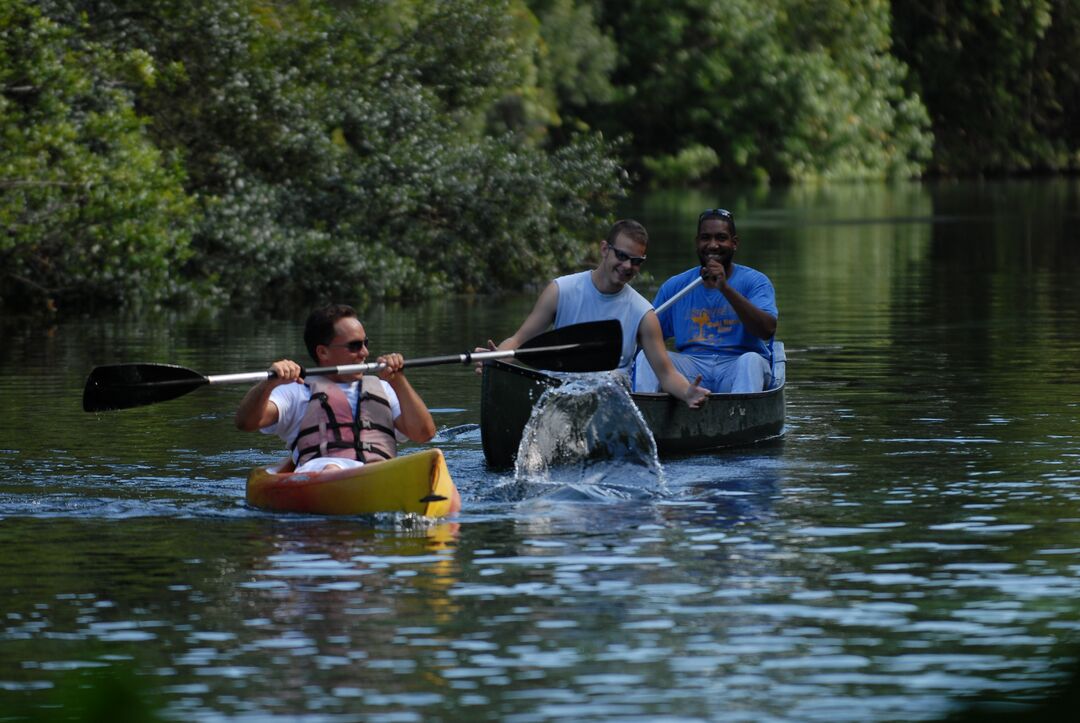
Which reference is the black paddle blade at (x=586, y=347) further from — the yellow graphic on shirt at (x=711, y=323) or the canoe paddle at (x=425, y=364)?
the yellow graphic on shirt at (x=711, y=323)

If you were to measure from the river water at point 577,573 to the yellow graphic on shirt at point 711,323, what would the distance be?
2.40ft

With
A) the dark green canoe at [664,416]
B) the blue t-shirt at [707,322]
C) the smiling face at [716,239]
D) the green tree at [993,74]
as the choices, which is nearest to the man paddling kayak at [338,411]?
the dark green canoe at [664,416]

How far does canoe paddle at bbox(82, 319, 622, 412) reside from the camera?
9.85 m

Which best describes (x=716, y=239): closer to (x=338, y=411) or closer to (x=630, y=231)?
(x=630, y=231)

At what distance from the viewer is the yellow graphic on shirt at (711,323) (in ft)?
39.3

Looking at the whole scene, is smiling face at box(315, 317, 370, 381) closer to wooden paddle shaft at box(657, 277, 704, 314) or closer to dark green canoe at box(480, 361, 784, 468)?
dark green canoe at box(480, 361, 784, 468)

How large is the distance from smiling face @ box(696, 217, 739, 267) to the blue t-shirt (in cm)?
26

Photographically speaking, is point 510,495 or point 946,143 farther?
point 946,143

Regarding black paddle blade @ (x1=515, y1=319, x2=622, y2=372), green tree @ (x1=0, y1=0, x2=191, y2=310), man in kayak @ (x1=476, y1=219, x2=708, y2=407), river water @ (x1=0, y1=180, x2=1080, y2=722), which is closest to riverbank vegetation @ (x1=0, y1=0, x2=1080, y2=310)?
green tree @ (x1=0, y1=0, x2=191, y2=310)

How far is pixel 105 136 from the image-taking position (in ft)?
68.0

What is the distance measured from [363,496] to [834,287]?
17988mm

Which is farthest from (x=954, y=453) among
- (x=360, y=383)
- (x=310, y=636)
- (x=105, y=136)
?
(x=105, y=136)

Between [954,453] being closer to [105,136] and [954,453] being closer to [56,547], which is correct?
[56,547]

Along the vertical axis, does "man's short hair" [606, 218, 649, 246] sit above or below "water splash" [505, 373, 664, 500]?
above
